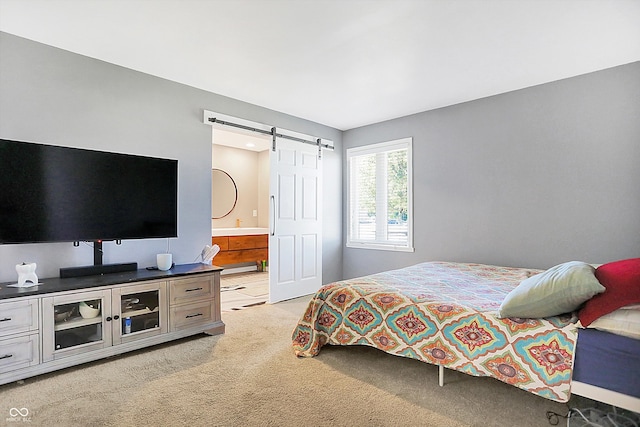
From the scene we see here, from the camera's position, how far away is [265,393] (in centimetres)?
213

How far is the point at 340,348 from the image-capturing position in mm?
2855

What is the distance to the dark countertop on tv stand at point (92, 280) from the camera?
226cm

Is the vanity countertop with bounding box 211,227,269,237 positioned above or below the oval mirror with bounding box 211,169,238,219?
below

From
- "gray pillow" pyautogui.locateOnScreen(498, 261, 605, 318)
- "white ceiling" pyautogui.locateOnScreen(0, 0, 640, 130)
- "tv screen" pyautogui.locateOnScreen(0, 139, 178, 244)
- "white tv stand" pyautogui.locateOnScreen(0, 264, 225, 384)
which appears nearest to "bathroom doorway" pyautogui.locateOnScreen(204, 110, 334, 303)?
"white ceiling" pyautogui.locateOnScreen(0, 0, 640, 130)

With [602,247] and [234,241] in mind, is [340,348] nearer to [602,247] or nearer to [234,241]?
[602,247]

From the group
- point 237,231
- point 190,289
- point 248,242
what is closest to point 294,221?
point 190,289

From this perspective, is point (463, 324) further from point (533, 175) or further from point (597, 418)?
point (533, 175)

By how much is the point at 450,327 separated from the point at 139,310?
2413mm

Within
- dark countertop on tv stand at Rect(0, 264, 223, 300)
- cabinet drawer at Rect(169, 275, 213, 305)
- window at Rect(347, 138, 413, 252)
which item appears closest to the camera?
dark countertop on tv stand at Rect(0, 264, 223, 300)

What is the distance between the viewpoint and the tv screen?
241 centimetres

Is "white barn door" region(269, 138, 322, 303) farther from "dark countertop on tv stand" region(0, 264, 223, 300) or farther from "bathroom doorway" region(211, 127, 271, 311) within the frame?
"dark countertop on tv stand" region(0, 264, 223, 300)

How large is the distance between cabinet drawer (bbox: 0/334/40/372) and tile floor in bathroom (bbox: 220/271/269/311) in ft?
6.50

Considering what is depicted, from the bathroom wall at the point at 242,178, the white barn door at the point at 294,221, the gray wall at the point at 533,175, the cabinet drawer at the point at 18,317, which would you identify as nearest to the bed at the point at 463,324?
the gray wall at the point at 533,175

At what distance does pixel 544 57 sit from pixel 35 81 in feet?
13.9
